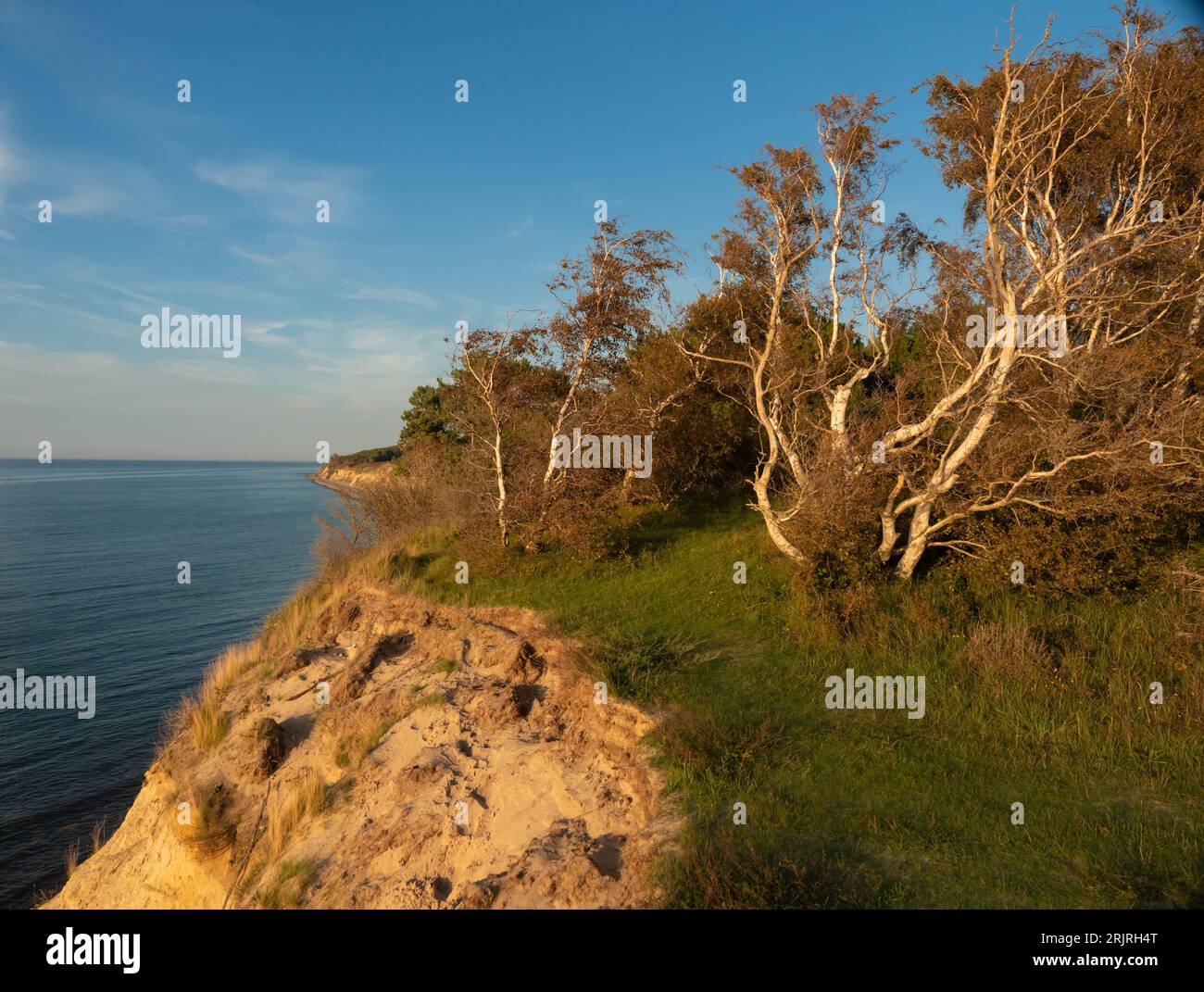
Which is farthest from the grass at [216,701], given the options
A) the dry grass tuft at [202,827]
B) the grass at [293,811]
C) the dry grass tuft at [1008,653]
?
the dry grass tuft at [1008,653]

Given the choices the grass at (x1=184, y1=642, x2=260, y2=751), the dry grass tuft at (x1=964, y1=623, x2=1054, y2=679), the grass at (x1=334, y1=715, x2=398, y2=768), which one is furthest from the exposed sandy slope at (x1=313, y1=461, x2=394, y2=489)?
the dry grass tuft at (x1=964, y1=623, x2=1054, y2=679)

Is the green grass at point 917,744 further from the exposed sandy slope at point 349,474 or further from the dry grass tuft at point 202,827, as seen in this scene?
the exposed sandy slope at point 349,474

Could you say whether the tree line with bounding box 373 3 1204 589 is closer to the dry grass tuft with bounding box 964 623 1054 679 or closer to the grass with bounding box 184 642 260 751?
the dry grass tuft with bounding box 964 623 1054 679

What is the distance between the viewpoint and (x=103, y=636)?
83.9 ft

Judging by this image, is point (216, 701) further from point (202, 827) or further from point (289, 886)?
point (289, 886)

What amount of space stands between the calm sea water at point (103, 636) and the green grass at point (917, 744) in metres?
12.2

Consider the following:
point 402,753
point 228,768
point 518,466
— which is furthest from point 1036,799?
point 518,466

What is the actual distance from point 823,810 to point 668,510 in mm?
14791

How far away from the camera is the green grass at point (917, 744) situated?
5801mm

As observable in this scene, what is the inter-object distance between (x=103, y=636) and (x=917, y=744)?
30311mm

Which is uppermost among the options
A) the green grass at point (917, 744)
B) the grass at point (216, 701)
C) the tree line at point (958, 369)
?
the tree line at point (958, 369)

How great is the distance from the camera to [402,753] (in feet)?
34.0

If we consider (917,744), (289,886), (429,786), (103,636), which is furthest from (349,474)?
(917,744)

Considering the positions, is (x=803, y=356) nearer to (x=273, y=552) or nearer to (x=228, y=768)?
(x=228, y=768)
